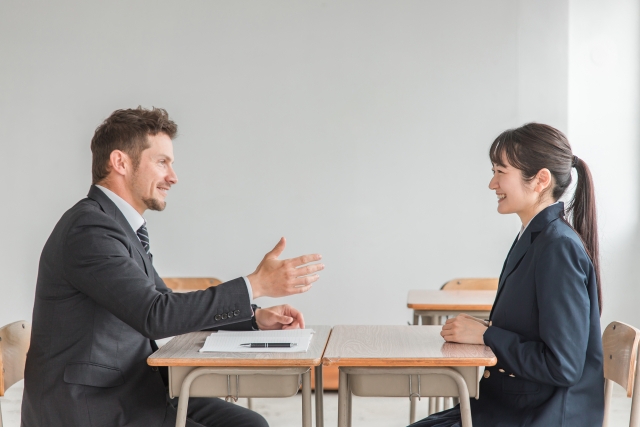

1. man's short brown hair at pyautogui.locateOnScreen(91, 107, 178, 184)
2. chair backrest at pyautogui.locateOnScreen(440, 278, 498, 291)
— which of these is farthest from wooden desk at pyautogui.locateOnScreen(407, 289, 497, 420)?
man's short brown hair at pyautogui.locateOnScreen(91, 107, 178, 184)

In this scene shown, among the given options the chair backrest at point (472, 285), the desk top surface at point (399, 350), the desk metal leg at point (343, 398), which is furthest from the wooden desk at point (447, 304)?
the desk metal leg at point (343, 398)

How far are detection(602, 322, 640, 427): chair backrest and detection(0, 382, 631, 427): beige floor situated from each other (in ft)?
5.58

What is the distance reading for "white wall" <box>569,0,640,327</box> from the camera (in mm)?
Answer: 4230

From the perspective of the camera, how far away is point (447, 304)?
295 cm

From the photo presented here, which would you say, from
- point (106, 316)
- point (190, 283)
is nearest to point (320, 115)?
point (190, 283)

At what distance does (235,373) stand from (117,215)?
1.78 feet

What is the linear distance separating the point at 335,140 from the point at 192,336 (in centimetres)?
258

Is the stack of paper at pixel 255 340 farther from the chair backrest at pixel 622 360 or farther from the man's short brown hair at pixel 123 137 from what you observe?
the chair backrest at pixel 622 360

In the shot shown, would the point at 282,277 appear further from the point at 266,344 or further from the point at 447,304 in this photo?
the point at 447,304

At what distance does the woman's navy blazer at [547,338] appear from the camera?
158 centimetres

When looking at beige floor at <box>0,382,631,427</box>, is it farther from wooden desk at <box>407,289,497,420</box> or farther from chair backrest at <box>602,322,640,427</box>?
chair backrest at <box>602,322,640,427</box>

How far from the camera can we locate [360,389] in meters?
1.72

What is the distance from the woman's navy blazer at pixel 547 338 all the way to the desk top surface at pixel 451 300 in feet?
3.81

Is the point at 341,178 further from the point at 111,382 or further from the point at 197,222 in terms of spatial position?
the point at 111,382
